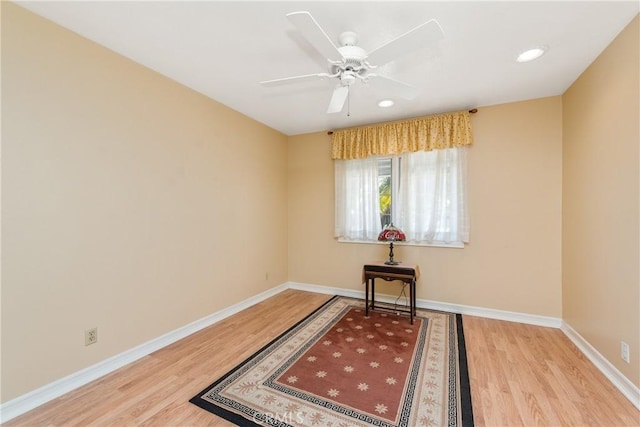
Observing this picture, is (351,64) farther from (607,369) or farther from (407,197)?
(607,369)

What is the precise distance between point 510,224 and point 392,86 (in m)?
2.27

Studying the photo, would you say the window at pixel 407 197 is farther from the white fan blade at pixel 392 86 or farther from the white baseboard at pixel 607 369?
the white fan blade at pixel 392 86

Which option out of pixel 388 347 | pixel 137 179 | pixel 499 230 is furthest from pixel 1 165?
pixel 499 230

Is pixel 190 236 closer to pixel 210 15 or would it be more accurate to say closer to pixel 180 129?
pixel 180 129

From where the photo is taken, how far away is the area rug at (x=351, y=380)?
5.56ft

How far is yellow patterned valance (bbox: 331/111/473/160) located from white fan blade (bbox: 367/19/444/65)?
189cm

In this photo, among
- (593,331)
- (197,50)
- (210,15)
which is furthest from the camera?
(593,331)

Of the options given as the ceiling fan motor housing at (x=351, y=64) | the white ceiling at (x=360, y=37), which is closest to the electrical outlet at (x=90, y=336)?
the white ceiling at (x=360, y=37)

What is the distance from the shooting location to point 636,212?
5.85ft

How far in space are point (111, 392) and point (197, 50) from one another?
8.68ft

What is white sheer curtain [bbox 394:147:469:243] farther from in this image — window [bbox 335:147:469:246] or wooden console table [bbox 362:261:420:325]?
wooden console table [bbox 362:261:420:325]

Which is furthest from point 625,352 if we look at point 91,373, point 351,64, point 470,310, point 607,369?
point 91,373

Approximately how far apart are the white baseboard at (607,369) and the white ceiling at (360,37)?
2.45 m

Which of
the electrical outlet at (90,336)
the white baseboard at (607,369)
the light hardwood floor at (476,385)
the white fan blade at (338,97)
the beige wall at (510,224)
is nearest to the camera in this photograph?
the light hardwood floor at (476,385)
